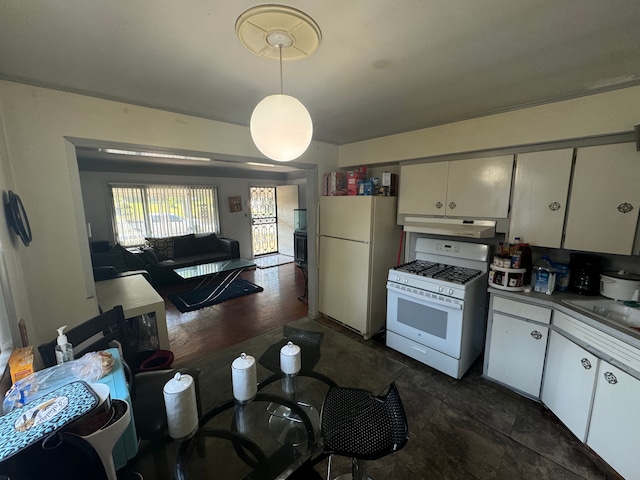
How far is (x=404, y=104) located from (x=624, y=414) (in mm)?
2305

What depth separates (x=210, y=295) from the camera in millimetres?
4223

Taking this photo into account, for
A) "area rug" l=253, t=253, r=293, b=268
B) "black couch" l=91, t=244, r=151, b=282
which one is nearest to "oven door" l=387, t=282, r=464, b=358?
"black couch" l=91, t=244, r=151, b=282

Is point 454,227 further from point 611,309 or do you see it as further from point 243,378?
point 243,378

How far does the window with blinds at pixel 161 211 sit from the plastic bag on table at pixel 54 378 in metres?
4.93

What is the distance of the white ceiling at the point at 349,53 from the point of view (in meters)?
0.99

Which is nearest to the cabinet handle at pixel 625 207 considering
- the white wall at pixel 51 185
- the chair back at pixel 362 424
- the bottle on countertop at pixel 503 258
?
the bottle on countertop at pixel 503 258

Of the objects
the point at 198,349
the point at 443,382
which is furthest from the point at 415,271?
the point at 198,349

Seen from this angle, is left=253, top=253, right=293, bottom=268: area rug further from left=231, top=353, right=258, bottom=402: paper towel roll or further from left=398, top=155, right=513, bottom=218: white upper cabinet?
left=231, top=353, right=258, bottom=402: paper towel roll

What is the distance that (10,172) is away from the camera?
152cm

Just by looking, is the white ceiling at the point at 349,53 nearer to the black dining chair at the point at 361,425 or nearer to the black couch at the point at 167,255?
the black dining chair at the point at 361,425

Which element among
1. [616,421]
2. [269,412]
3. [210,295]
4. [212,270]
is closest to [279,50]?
[269,412]

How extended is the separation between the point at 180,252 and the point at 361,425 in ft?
16.7

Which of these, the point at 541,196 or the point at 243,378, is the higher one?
the point at 541,196

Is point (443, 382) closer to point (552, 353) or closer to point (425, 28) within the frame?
point (552, 353)
